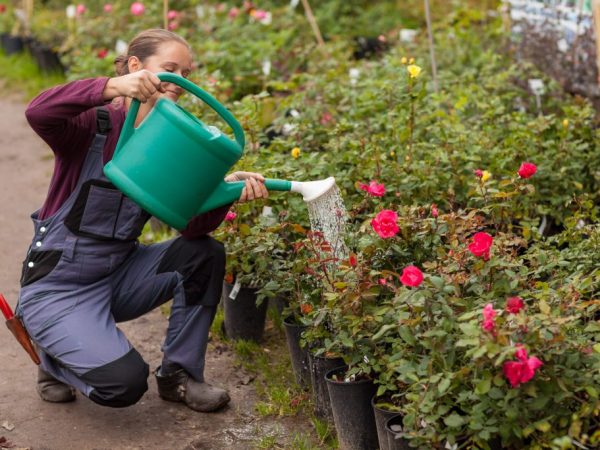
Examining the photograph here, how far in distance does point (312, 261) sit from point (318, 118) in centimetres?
160

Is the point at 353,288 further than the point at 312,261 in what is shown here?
No

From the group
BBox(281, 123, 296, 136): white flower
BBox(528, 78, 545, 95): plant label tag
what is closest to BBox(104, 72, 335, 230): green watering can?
BBox(281, 123, 296, 136): white flower

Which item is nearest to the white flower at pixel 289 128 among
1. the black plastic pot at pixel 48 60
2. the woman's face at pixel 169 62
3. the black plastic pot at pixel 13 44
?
the woman's face at pixel 169 62

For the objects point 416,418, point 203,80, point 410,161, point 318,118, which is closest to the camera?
point 416,418

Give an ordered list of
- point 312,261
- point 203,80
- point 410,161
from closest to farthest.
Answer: point 312,261 < point 410,161 < point 203,80

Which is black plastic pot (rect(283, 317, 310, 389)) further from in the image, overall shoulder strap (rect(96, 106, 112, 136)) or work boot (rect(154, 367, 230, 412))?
overall shoulder strap (rect(96, 106, 112, 136))

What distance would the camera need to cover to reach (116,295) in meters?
3.13

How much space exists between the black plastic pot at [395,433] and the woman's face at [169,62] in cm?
117

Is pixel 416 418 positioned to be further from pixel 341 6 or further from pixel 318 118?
pixel 341 6

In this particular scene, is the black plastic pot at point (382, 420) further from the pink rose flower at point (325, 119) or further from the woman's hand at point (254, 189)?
the pink rose flower at point (325, 119)

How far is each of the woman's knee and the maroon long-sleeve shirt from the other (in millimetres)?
464

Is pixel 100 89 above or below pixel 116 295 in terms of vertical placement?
above

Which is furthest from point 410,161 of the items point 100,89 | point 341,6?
point 341,6

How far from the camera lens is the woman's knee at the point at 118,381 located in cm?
287
